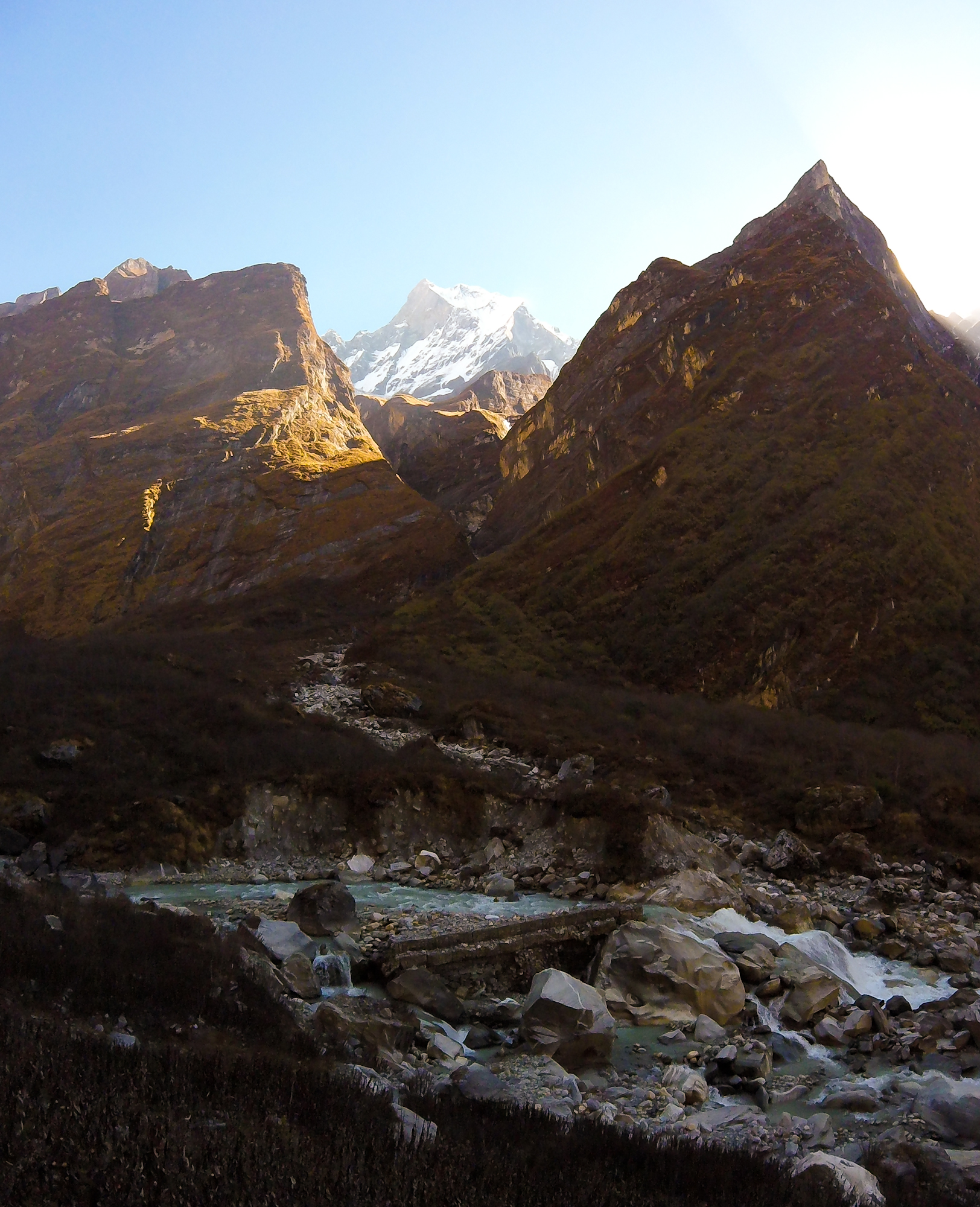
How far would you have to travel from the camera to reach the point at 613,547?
60.0 metres

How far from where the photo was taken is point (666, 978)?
12008 millimetres

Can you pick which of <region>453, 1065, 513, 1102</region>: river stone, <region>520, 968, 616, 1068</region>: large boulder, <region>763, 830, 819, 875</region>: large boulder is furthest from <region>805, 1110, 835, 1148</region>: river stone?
<region>763, 830, 819, 875</region>: large boulder

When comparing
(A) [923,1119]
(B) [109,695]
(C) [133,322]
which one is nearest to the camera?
(A) [923,1119]

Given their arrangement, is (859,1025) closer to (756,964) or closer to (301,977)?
(756,964)

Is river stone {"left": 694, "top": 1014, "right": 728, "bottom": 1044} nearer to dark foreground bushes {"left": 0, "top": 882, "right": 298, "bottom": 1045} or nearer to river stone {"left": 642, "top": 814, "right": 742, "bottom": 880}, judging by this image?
dark foreground bushes {"left": 0, "top": 882, "right": 298, "bottom": 1045}

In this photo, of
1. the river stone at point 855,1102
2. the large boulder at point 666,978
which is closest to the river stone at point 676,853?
the large boulder at point 666,978

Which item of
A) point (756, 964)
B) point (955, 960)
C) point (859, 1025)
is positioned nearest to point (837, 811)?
point (955, 960)

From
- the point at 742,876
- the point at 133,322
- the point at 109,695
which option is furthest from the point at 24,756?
the point at 133,322

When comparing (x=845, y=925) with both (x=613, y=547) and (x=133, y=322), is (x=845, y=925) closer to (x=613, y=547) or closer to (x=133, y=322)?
(x=613, y=547)

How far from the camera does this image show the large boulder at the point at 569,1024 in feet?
32.1

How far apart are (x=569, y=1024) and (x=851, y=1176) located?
4.27m

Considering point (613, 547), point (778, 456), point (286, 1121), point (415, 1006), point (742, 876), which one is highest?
point (778, 456)

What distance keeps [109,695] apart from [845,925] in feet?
76.2

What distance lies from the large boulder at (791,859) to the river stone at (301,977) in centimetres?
1304
